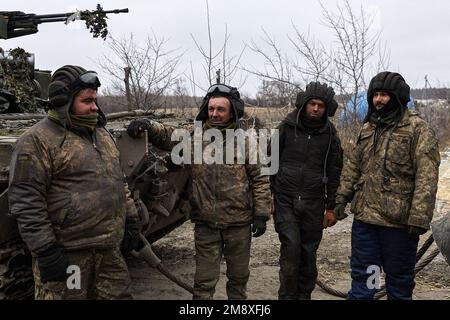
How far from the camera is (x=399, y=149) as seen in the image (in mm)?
3793

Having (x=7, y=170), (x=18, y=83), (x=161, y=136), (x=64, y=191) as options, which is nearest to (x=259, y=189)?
(x=161, y=136)

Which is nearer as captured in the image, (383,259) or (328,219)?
(383,259)

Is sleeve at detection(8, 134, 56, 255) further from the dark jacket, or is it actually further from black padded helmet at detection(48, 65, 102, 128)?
the dark jacket

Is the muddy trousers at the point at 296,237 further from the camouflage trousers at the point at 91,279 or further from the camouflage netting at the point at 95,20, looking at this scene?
the camouflage netting at the point at 95,20

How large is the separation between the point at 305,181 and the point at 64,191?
183 centimetres

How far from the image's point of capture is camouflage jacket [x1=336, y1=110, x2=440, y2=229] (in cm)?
364

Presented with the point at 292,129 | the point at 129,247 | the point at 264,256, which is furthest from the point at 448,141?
the point at 129,247

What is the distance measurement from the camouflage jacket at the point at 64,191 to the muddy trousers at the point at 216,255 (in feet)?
2.68

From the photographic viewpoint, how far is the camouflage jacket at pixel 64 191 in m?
2.98

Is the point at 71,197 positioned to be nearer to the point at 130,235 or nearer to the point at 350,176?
the point at 130,235

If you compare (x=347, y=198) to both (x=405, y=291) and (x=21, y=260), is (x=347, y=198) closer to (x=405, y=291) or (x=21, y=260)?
(x=405, y=291)

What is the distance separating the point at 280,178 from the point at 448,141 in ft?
48.7
